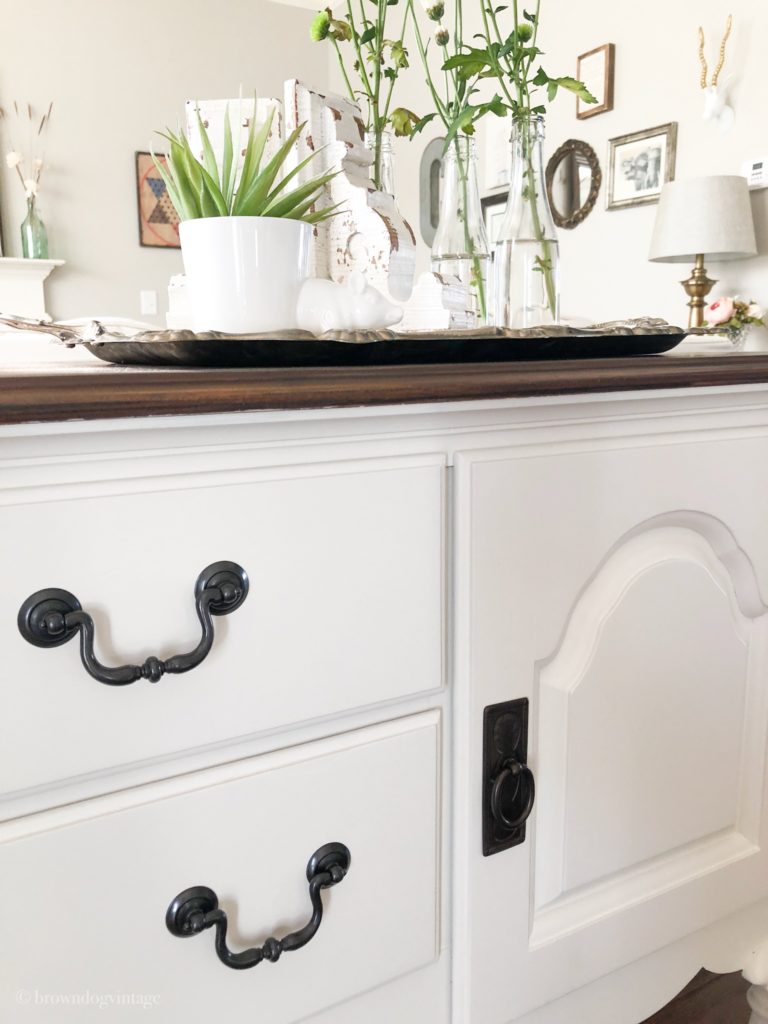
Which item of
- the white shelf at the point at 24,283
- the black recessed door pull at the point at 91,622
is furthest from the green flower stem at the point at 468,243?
the white shelf at the point at 24,283

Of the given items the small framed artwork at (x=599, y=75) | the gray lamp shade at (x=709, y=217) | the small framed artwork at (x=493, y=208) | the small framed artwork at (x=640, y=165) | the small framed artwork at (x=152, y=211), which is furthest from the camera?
the small framed artwork at (x=152, y=211)

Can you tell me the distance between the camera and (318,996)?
482 millimetres

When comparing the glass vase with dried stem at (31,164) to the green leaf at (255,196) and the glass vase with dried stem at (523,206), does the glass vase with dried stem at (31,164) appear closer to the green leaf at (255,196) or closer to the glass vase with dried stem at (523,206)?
the glass vase with dried stem at (523,206)

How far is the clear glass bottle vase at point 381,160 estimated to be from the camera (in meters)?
0.78

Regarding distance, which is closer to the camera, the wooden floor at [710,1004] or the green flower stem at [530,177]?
the green flower stem at [530,177]

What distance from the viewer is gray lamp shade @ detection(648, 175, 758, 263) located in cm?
206

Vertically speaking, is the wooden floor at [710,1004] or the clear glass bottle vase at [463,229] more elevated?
the clear glass bottle vase at [463,229]

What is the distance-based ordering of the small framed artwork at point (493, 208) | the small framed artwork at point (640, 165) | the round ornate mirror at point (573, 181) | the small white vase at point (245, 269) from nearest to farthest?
the small white vase at point (245, 269) → the small framed artwork at point (640, 165) → the round ornate mirror at point (573, 181) → the small framed artwork at point (493, 208)

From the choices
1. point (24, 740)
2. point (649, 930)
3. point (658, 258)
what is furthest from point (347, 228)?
point (658, 258)

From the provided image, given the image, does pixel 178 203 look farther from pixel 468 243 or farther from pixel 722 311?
pixel 722 311

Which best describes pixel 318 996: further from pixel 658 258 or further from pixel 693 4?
pixel 693 4

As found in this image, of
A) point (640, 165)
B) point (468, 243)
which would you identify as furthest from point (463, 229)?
point (640, 165)

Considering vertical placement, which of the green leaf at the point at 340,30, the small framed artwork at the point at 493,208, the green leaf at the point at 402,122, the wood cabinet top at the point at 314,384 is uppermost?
the small framed artwork at the point at 493,208

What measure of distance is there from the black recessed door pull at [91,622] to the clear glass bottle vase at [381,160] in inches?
20.8
